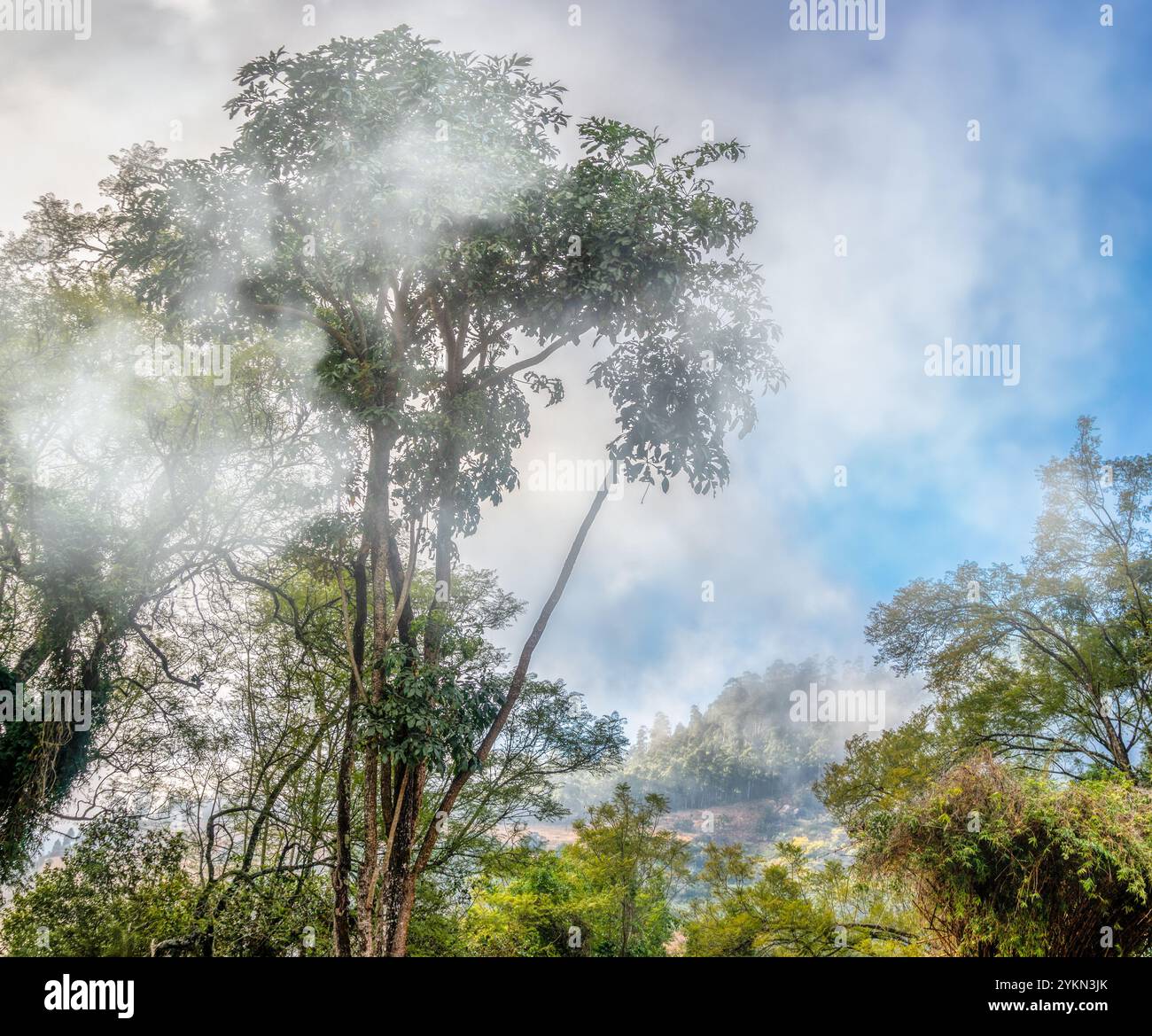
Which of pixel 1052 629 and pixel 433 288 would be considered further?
pixel 1052 629

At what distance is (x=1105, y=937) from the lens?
5.40m

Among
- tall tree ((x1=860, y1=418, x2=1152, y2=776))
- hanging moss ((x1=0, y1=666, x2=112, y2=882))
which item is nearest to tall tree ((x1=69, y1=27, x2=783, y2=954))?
hanging moss ((x1=0, y1=666, x2=112, y2=882))

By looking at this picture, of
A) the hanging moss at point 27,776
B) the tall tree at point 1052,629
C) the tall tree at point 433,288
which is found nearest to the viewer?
the tall tree at point 433,288

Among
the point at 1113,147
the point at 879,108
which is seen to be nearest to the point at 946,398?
the point at 1113,147

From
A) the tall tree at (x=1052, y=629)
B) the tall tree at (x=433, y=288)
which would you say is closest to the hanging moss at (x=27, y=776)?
the tall tree at (x=433, y=288)

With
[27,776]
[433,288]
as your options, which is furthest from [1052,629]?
[27,776]

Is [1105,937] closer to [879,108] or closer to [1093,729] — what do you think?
[1093,729]

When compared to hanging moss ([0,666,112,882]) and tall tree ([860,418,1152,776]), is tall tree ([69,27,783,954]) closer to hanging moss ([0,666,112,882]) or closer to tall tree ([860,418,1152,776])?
hanging moss ([0,666,112,882])

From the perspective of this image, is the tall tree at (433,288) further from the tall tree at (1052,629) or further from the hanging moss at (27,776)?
the tall tree at (1052,629)

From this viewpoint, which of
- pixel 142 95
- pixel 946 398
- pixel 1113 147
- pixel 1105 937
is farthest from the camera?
pixel 946 398

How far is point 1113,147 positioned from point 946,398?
7796mm

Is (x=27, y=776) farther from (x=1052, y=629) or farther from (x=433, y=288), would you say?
(x=1052, y=629)
